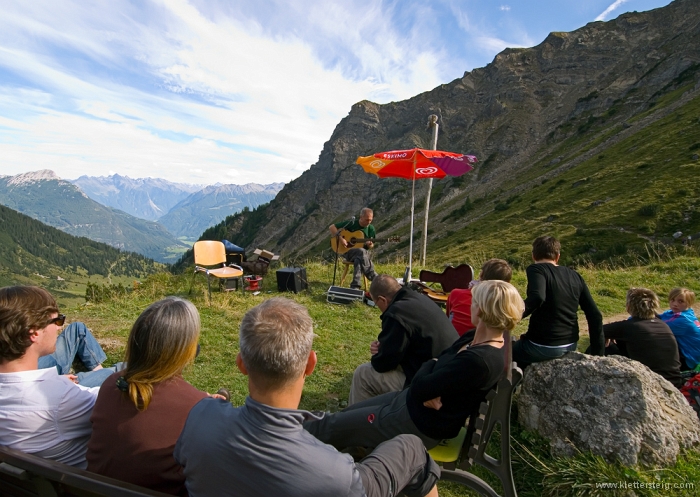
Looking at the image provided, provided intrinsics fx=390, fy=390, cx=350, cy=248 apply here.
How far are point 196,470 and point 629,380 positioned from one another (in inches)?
140

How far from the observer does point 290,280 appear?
389 inches

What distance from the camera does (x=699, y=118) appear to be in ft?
147

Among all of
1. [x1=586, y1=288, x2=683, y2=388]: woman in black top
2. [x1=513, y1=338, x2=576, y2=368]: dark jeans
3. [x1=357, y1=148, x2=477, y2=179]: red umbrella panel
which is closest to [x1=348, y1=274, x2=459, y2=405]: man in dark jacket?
[x1=513, y1=338, x2=576, y2=368]: dark jeans

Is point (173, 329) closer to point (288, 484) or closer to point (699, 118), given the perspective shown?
point (288, 484)

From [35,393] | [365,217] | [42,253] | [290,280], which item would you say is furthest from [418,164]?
[42,253]

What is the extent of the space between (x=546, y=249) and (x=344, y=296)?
5.32 meters

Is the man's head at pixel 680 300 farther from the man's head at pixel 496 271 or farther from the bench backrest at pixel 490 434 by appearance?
the bench backrest at pixel 490 434

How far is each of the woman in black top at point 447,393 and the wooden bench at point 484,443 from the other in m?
0.08

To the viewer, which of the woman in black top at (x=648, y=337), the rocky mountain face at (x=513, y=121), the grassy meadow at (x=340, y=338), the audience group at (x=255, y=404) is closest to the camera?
the audience group at (x=255, y=404)

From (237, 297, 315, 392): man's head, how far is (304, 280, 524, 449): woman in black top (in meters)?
1.35

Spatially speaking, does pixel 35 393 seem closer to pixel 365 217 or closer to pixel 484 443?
pixel 484 443

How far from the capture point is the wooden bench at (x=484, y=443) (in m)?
2.75

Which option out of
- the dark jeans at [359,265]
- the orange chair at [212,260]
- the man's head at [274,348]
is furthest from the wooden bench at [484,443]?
the orange chair at [212,260]

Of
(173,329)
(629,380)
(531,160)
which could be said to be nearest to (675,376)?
(629,380)
